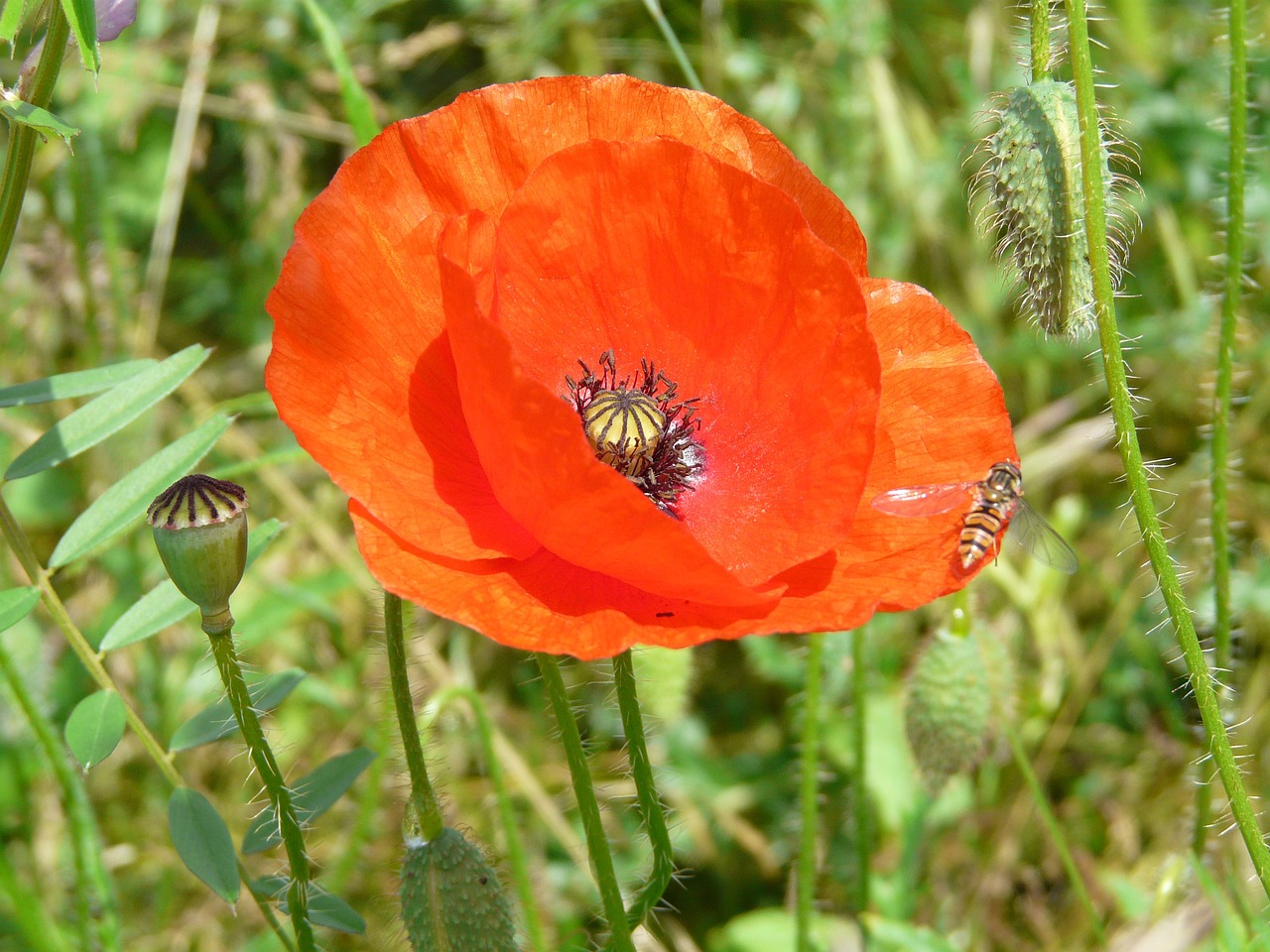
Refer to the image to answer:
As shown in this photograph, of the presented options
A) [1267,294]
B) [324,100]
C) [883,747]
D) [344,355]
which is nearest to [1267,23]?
[1267,294]

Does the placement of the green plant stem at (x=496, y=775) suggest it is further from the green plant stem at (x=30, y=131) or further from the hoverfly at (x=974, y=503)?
the green plant stem at (x=30, y=131)

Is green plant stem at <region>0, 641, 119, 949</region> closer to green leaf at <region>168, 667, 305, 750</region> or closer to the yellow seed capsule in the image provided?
green leaf at <region>168, 667, 305, 750</region>

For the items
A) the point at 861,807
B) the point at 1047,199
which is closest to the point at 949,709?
the point at 861,807

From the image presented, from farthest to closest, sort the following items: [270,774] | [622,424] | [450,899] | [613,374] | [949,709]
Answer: [949,709] < [613,374] < [622,424] < [450,899] < [270,774]

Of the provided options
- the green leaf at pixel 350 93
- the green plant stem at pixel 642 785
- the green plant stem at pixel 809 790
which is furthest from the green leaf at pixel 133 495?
the green plant stem at pixel 809 790

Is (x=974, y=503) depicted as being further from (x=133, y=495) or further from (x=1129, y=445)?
(x=133, y=495)

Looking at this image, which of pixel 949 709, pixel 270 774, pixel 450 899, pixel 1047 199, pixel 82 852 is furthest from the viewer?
pixel 949 709
